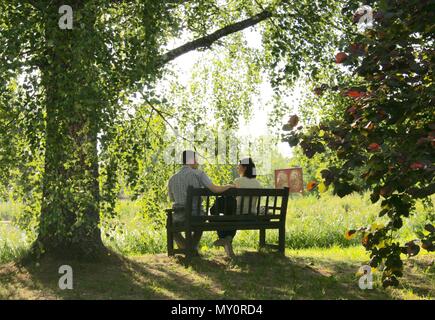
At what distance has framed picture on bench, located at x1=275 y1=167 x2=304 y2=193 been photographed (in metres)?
35.1

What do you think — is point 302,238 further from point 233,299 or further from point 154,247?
point 233,299

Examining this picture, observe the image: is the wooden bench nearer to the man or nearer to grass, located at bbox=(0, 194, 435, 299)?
the man

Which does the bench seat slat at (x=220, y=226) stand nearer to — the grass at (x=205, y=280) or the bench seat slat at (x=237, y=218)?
the bench seat slat at (x=237, y=218)

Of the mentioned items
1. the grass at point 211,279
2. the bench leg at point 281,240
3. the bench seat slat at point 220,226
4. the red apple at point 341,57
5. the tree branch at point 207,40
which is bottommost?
the grass at point 211,279

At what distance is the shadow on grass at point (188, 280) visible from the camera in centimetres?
698

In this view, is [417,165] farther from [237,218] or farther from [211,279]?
[237,218]

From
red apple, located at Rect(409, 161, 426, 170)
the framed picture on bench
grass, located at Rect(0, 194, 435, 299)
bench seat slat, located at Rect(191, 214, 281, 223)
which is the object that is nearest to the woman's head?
bench seat slat, located at Rect(191, 214, 281, 223)

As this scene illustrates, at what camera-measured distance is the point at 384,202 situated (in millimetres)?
5188

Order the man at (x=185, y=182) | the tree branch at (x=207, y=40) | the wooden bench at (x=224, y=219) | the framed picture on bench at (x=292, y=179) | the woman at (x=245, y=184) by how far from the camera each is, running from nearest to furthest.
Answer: the wooden bench at (x=224, y=219) → the man at (x=185, y=182) → the woman at (x=245, y=184) → the tree branch at (x=207, y=40) → the framed picture on bench at (x=292, y=179)

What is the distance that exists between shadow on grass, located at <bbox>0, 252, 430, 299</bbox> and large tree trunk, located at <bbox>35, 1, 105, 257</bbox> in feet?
2.99

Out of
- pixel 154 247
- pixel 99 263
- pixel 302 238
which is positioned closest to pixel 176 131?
pixel 99 263

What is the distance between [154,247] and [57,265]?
17.9 ft

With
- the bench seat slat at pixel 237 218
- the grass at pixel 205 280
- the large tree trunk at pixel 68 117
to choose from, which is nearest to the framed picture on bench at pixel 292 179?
the bench seat slat at pixel 237 218

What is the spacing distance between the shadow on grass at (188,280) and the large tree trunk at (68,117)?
912mm
